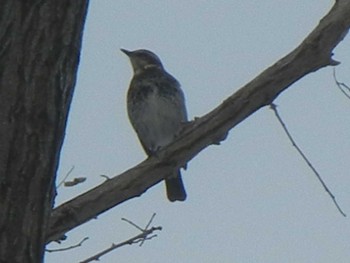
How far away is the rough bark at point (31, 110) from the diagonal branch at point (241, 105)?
1398 mm

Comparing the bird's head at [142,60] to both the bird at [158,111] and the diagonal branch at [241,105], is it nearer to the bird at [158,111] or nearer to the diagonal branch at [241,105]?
the bird at [158,111]

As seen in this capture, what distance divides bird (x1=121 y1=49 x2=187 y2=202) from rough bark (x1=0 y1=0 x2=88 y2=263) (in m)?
5.53

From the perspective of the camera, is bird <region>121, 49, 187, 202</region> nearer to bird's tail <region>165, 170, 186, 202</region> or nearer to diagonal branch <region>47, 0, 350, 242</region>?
bird's tail <region>165, 170, 186, 202</region>

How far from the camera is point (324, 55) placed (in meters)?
3.10

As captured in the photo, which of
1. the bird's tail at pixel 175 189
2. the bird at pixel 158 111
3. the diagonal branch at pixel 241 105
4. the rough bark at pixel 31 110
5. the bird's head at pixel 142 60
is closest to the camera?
the rough bark at pixel 31 110

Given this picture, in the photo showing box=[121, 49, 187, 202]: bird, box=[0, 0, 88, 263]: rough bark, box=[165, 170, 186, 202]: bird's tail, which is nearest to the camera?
box=[0, 0, 88, 263]: rough bark

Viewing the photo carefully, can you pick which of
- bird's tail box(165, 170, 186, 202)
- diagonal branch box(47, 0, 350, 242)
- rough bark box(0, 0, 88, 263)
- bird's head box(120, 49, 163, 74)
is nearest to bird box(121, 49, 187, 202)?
bird's tail box(165, 170, 186, 202)

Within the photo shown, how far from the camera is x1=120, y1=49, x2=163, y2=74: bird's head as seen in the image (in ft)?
26.5

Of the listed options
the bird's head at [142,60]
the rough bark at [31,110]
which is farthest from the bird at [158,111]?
the rough bark at [31,110]

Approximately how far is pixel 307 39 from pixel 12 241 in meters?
1.78

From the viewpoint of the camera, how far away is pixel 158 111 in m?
7.34

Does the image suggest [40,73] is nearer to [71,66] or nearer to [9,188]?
[71,66]

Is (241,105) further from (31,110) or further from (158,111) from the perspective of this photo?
(158,111)

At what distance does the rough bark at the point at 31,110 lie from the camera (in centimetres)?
155
